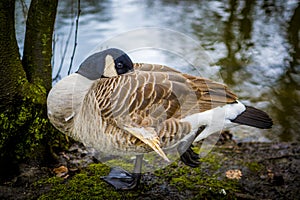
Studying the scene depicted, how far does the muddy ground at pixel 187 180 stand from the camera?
3867 millimetres

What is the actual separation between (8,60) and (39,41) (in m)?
0.43

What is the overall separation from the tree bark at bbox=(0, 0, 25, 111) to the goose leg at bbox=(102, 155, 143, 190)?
4.15 ft

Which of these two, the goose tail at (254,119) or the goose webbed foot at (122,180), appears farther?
the goose webbed foot at (122,180)

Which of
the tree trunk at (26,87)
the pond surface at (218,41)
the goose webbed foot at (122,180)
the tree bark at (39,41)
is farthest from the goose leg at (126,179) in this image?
the pond surface at (218,41)

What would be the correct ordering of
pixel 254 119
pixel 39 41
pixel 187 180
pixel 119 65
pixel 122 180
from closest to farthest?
pixel 119 65 → pixel 254 119 → pixel 122 180 → pixel 39 41 → pixel 187 180

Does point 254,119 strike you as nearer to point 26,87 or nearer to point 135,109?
point 135,109

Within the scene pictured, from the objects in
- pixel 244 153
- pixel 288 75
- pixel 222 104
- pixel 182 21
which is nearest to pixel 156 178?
pixel 222 104

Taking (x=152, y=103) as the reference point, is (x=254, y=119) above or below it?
below

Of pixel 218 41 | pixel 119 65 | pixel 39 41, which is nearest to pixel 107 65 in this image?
pixel 119 65

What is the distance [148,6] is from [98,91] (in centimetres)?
796

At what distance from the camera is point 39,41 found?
13.5ft

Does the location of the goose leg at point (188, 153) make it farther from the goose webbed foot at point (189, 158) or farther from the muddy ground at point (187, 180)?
the muddy ground at point (187, 180)

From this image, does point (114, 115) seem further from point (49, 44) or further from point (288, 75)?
point (288, 75)

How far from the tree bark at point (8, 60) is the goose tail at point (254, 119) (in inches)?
85.9
